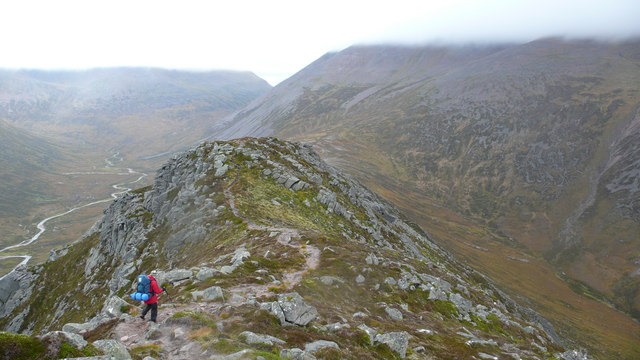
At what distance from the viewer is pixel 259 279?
107ft

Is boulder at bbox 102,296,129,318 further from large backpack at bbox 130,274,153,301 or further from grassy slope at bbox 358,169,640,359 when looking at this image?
grassy slope at bbox 358,169,640,359

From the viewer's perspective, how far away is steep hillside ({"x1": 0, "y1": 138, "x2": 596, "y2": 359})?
22781 millimetres

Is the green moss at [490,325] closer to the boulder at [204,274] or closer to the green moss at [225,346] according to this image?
the boulder at [204,274]

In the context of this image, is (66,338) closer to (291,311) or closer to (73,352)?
(73,352)

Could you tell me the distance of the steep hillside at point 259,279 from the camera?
74.7ft

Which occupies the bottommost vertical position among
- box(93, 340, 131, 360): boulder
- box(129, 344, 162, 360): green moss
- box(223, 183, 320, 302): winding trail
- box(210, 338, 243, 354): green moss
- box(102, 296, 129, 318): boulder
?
box(223, 183, 320, 302): winding trail

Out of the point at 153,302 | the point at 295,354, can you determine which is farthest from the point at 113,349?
the point at 295,354

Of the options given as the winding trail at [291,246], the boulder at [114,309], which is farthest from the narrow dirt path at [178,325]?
the boulder at [114,309]

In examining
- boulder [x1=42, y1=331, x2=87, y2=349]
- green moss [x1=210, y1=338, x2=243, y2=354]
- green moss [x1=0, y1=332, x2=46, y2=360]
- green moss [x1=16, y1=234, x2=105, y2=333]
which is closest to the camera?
green moss [x1=0, y1=332, x2=46, y2=360]

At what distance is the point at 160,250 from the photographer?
54.8m

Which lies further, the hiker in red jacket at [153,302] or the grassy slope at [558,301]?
the grassy slope at [558,301]

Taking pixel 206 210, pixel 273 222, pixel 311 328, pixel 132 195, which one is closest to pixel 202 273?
pixel 311 328

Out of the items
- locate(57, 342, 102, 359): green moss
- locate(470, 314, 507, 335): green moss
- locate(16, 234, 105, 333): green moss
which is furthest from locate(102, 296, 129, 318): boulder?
locate(16, 234, 105, 333): green moss

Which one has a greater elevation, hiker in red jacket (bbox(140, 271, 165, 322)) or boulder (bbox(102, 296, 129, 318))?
hiker in red jacket (bbox(140, 271, 165, 322))
